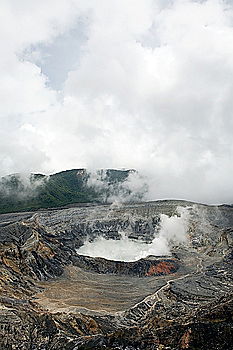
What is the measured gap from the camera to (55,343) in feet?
181

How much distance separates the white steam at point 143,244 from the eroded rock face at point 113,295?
341 cm

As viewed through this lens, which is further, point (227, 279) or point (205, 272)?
point (205, 272)

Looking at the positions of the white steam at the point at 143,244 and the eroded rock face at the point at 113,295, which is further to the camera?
the white steam at the point at 143,244

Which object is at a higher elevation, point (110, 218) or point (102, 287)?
point (110, 218)

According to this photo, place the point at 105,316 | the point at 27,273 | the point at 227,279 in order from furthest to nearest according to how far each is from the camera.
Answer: the point at 27,273 < the point at 227,279 < the point at 105,316

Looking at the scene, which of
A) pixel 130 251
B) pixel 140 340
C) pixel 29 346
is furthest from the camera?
pixel 130 251

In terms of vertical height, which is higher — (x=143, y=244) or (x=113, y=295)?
(x=143, y=244)

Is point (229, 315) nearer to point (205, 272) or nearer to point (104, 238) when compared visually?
point (205, 272)

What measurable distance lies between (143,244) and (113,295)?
68.3 meters

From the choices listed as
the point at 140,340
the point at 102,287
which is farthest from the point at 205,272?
the point at 140,340

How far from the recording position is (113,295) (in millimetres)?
83438

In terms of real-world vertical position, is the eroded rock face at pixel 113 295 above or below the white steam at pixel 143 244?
below

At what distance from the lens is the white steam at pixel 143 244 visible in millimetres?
135125

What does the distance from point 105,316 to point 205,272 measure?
3672 centimetres
